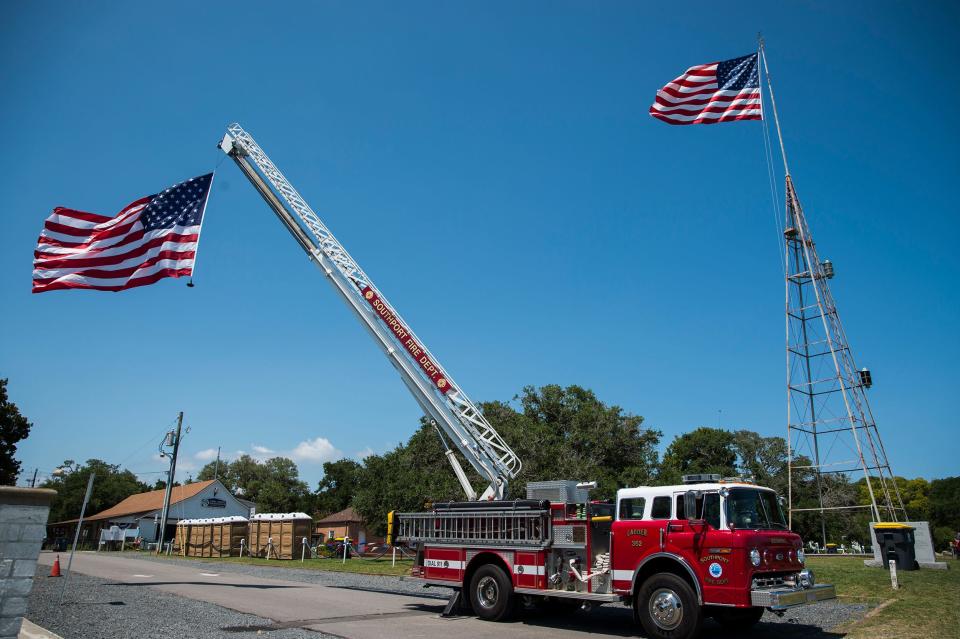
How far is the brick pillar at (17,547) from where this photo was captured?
19.0 feet

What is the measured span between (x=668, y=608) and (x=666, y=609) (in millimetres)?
36

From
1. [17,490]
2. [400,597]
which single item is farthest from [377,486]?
[17,490]

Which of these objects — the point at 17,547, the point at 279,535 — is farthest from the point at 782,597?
the point at 279,535

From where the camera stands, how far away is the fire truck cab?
377 inches

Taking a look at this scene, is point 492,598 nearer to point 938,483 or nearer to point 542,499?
point 542,499

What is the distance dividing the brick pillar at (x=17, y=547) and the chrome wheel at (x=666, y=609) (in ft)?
27.9

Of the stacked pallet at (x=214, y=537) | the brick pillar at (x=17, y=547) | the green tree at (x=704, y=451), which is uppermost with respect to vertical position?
the green tree at (x=704, y=451)

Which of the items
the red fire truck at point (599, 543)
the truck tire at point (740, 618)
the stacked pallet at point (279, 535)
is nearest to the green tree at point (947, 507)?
the stacked pallet at point (279, 535)

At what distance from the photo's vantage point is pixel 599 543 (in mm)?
11727

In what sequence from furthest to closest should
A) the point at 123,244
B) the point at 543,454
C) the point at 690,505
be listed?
the point at 543,454
the point at 123,244
the point at 690,505

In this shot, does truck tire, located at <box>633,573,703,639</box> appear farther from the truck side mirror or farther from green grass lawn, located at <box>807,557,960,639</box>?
green grass lawn, located at <box>807,557,960,639</box>

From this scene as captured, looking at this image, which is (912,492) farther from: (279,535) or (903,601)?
(903,601)

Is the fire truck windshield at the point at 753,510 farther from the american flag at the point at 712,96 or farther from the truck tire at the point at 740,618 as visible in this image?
the american flag at the point at 712,96

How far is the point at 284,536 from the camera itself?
114ft
